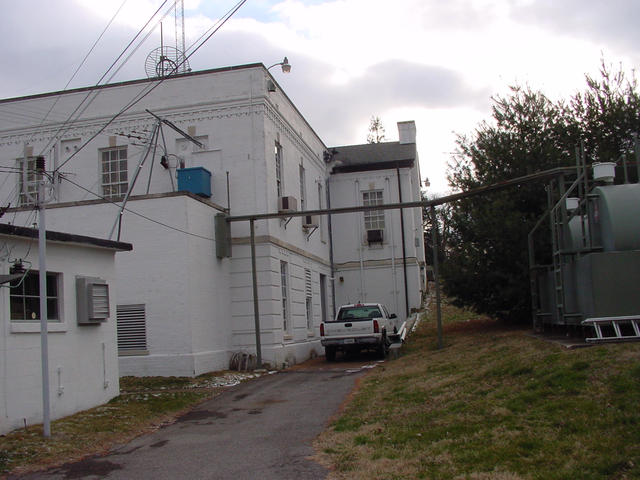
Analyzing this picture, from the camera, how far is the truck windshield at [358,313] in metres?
21.3

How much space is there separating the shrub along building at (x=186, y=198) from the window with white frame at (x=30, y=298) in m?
5.81

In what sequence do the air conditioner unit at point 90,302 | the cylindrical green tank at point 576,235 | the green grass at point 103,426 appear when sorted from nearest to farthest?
the green grass at point 103,426, the air conditioner unit at point 90,302, the cylindrical green tank at point 576,235

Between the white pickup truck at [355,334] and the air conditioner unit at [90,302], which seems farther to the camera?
the white pickup truck at [355,334]

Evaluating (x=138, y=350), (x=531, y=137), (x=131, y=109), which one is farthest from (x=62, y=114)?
(x=531, y=137)

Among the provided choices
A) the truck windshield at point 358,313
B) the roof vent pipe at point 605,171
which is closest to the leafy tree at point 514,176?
the truck windshield at point 358,313

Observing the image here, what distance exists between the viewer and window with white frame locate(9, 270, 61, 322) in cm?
1011

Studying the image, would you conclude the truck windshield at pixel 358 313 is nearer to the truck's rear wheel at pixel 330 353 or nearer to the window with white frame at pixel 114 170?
the truck's rear wheel at pixel 330 353

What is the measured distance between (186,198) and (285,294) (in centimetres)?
609

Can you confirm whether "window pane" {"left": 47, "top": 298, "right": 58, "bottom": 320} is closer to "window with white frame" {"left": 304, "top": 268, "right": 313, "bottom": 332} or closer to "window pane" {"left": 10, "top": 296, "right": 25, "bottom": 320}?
"window pane" {"left": 10, "top": 296, "right": 25, "bottom": 320}

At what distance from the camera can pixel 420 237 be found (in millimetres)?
34375

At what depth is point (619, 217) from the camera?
39.8ft

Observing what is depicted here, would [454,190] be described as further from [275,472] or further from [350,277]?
[275,472]

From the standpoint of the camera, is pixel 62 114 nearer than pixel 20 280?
No

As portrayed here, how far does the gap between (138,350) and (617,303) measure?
11214 millimetres
